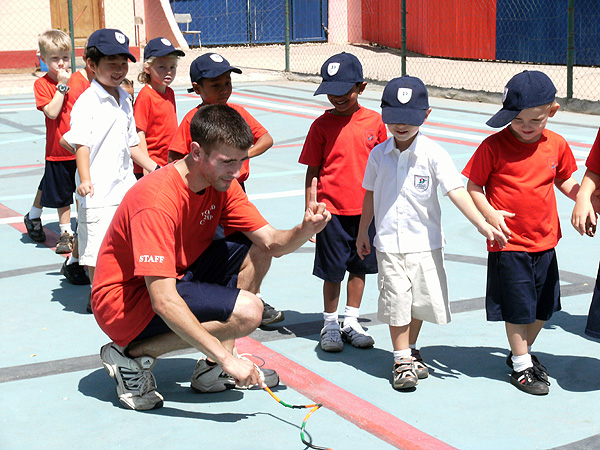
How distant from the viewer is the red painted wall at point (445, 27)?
20719 millimetres

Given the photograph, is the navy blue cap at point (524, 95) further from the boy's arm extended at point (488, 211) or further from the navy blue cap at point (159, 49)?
the navy blue cap at point (159, 49)

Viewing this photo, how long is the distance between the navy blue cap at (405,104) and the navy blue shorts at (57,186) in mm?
3489

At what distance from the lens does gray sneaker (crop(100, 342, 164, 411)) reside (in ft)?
12.5

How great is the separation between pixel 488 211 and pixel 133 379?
1.82m

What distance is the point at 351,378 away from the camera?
415 cm

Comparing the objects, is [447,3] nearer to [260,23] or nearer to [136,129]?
[260,23]

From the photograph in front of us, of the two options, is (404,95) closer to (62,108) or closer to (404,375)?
(404,375)

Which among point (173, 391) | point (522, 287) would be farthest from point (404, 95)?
point (173, 391)

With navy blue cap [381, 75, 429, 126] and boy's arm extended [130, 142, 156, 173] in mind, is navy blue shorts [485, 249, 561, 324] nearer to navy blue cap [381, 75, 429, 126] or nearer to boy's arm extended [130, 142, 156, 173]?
navy blue cap [381, 75, 429, 126]

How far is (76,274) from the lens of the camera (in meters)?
5.80

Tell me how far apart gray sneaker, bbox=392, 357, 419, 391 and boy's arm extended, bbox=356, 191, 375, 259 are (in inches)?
25.5

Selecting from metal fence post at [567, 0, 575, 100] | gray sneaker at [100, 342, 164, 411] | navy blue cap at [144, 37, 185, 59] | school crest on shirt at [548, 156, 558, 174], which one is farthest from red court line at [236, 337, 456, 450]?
metal fence post at [567, 0, 575, 100]

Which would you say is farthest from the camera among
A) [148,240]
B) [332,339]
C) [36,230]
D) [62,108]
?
[36,230]

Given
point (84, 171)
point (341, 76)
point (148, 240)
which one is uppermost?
point (341, 76)
